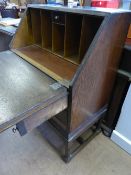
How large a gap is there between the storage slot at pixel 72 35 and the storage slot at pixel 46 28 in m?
0.23

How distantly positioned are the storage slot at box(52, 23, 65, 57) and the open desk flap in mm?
300

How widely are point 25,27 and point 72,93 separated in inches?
31.0

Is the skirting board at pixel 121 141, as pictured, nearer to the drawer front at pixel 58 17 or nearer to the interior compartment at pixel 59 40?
the interior compartment at pixel 59 40

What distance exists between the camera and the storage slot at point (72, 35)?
996 millimetres

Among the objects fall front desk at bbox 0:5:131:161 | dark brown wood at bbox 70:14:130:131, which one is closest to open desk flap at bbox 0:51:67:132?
fall front desk at bbox 0:5:131:161

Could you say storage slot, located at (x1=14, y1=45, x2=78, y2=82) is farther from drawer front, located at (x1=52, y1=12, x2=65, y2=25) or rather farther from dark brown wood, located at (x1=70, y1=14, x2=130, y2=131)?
drawer front, located at (x1=52, y1=12, x2=65, y2=25)

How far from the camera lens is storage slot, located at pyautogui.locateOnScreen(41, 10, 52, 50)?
3.75 feet

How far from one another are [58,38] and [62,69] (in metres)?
0.31

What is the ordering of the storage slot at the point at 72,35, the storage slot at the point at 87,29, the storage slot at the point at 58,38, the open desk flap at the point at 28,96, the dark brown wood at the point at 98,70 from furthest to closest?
the storage slot at the point at 58,38
the storage slot at the point at 72,35
the storage slot at the point at 87,29
the dark brown wood at the point at 98,70
the open desk flap at the point at 28,96

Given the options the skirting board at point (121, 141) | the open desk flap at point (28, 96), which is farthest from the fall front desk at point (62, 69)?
the skirting board at point (121, 141)

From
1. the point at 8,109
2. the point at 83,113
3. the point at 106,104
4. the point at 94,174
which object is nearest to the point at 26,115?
the point at 8,109

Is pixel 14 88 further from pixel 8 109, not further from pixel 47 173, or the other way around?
pixel 47 173

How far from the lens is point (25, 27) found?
4.16ft

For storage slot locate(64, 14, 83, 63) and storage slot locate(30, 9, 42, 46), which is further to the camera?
storage slot locate(30, 9, 42, 46)
